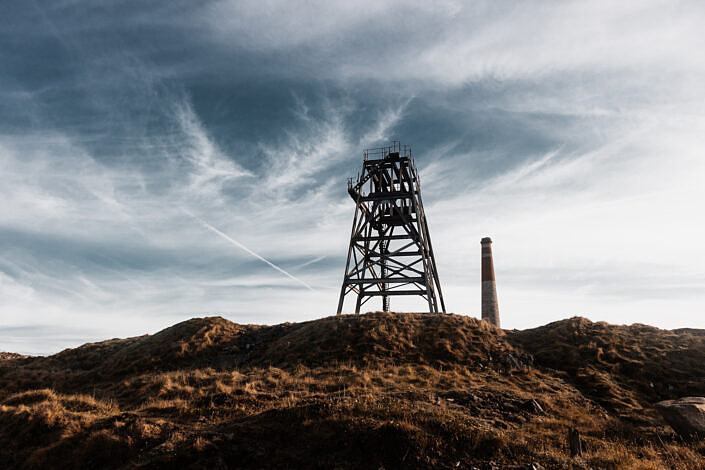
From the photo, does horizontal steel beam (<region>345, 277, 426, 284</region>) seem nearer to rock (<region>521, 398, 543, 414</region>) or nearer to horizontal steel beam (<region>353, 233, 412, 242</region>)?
horizontal steel beam (<region>353, 233, 412, 242</region>)

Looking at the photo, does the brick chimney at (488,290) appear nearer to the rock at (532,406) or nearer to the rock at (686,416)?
the rock at (686,416)

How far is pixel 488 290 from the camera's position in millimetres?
32031

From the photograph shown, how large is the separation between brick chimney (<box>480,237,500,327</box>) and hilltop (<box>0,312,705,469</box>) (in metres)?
10.4

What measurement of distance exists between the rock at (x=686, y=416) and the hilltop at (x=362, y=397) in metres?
0.36

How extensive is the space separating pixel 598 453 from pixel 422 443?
3908 mm

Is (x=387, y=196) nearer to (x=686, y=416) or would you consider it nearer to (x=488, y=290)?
(x=488, y=290)

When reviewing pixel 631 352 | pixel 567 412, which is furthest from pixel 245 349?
pixel 631 352

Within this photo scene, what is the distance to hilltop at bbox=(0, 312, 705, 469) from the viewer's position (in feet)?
25.7

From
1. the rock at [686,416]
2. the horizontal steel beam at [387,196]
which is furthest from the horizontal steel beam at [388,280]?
the rock at [686,416]

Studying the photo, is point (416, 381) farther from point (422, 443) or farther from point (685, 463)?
point (685, 463)

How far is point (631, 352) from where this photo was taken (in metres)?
17.0

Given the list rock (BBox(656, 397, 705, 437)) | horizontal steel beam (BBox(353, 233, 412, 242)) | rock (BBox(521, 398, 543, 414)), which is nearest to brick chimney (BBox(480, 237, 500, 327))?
horizontal steel beam (BBox(353, 233, 412, 242))

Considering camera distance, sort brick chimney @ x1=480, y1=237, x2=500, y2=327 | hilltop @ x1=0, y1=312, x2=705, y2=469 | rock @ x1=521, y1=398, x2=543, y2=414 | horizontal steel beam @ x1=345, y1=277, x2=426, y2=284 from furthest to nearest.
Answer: brick chimney @ x1=480, y1=237, x2=500, y2=327 → horizontal steel beam @ x1=345, y1=277, x2=426, y2=284 → rock @ x1=521, y1=398, x2=543, y2=414 → hilltop @ x1=0, y1=312, x2=705, y2=469

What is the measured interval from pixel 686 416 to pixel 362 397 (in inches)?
347
